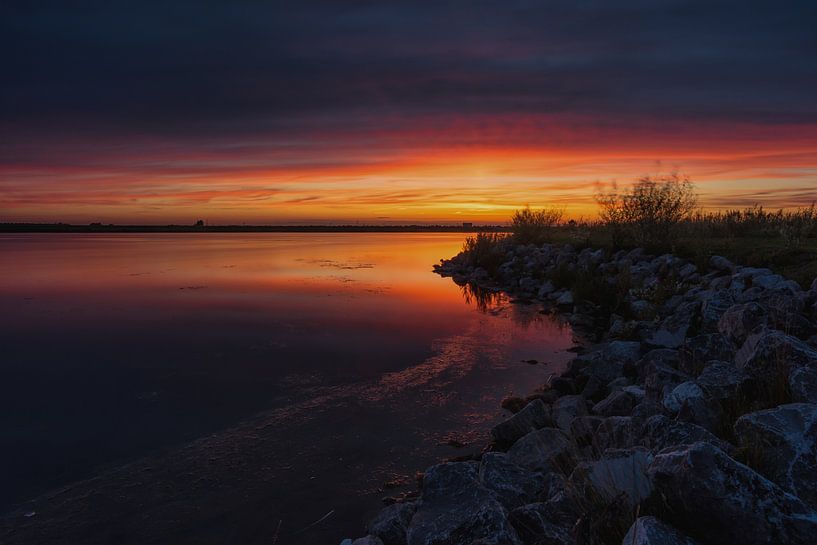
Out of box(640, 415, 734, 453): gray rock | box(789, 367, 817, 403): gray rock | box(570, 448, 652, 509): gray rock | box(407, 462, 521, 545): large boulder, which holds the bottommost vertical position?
box(407, 462, 521, 545): large boulder

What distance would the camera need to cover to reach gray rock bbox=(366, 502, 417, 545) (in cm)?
398

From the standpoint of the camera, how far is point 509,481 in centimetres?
420

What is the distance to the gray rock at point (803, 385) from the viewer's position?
419 centimetres

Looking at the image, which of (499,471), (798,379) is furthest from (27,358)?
(798,379)

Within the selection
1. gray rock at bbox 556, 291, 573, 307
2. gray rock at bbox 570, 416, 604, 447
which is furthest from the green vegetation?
gray rock at bbox 570, 416, 604, 447

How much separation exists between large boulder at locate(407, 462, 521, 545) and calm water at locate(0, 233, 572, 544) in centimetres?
98

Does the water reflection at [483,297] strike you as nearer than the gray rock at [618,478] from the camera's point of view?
No

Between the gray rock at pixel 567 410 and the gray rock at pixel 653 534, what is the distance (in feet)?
11.1

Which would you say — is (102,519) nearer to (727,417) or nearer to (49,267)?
(727,417)

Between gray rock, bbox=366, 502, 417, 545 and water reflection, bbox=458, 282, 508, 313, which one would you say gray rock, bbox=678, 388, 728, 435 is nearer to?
gray rock, bbox=366, 502, 417, 545

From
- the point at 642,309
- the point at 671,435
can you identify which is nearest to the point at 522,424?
the point at 671,435

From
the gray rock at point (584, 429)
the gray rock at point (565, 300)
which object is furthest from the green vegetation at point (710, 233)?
the gray rock at point (584, 429)

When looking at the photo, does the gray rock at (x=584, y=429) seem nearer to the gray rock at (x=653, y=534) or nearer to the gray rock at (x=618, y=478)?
the gray rock at (x=618, y=478)

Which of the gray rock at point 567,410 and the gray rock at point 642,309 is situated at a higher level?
the gray rock at point 642,309
